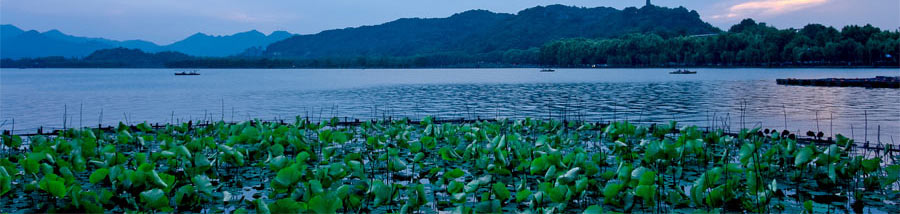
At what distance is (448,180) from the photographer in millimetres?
10414

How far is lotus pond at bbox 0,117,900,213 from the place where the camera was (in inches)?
323

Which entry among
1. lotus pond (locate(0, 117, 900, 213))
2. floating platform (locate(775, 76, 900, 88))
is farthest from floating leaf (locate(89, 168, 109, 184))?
floating platform (locate(775, 76, 900, 88))

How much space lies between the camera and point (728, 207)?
344 inches

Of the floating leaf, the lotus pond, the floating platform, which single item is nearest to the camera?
the lotus pond

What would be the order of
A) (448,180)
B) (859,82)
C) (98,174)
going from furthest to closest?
(859,82) < (448,180) < (98,174)

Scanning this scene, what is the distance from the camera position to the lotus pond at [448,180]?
26.9 ft

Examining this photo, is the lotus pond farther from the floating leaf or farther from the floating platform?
the floating platform

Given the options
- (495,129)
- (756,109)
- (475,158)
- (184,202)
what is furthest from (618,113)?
(184,202)

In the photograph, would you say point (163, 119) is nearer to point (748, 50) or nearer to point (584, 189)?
point (584, 189)

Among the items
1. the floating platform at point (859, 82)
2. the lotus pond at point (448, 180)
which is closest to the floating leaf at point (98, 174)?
the lotus pond at point (448, 180)

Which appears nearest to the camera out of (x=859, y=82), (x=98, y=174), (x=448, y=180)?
(x=98, y=174)

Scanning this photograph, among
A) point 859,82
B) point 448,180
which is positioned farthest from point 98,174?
point 859,82

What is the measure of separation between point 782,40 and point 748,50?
8578 millimetres

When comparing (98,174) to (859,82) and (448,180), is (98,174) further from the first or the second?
(859,82)
